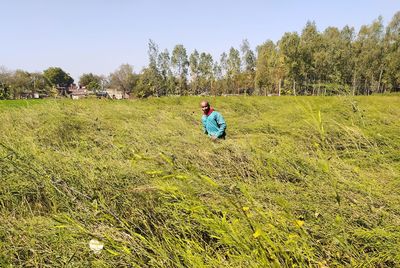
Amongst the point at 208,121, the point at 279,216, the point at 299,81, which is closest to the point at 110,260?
Answer: the point at 279,216

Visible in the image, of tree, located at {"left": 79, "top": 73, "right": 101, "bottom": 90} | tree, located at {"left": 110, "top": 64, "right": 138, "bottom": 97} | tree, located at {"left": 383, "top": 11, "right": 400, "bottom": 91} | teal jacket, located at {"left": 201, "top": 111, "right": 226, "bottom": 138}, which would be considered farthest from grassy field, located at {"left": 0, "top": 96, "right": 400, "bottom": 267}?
tree, located at {"left": 110, "top": 64, "right": 138, "bottom": 97}

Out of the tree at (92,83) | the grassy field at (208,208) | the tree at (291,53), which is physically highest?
the tree at (291,53)

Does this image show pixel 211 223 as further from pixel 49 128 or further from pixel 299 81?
pixel 299 81

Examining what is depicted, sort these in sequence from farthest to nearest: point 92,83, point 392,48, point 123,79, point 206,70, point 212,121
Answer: point 123,79 → point 206,70 → point 392,48 → point 92,83 → point 212,121

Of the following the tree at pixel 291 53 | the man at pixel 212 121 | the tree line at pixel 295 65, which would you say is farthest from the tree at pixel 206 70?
the man at pixel 212 121

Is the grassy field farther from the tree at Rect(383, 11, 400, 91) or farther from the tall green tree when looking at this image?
the tall green tree

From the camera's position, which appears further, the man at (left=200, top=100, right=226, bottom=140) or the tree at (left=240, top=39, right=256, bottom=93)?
the tree at (left=240, top=39, right=256, bottom=93)

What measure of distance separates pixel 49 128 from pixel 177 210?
469cm

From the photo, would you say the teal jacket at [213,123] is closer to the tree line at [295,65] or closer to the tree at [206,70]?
the tree line at [295,65]

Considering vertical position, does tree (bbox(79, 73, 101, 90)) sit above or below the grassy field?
above

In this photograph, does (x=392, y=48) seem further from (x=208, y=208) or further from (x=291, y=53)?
(x=208, y=208)

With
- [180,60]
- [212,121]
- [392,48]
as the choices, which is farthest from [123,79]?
[212,121]

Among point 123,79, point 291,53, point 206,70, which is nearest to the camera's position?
point 291,53

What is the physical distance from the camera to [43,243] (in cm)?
176
